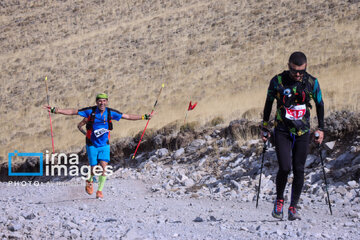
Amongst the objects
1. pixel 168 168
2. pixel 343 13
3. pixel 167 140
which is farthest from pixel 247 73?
pixel 168 168

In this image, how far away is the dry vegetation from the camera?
23.7m

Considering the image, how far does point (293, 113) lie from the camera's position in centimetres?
645

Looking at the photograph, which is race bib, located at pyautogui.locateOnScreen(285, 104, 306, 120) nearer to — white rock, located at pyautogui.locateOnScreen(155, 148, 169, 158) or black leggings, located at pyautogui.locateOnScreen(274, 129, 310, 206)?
black leggings, located at pyautogui.locateOnScreen(274, 129, 310, 206)

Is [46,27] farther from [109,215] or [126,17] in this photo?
[109,215]

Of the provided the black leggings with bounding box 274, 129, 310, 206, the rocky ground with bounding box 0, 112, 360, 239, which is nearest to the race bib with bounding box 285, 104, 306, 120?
the black leggings with bounding box 274, 129, 310, 206

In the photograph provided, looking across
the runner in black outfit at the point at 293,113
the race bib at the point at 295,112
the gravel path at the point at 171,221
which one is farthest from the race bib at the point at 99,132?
the race bib at the point at 295,112

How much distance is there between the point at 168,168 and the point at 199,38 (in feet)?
83.0

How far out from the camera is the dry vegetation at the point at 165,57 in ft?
77.8

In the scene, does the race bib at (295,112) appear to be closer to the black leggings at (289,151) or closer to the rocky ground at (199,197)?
the black leggings at (289,151)


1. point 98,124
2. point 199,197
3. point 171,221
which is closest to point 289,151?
point 171,221

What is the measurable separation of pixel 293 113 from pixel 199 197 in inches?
139

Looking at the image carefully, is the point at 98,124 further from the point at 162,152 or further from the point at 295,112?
the point at 162,152

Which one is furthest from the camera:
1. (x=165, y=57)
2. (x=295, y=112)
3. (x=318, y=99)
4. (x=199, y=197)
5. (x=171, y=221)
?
(x=165, y=57)

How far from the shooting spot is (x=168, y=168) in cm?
1284
